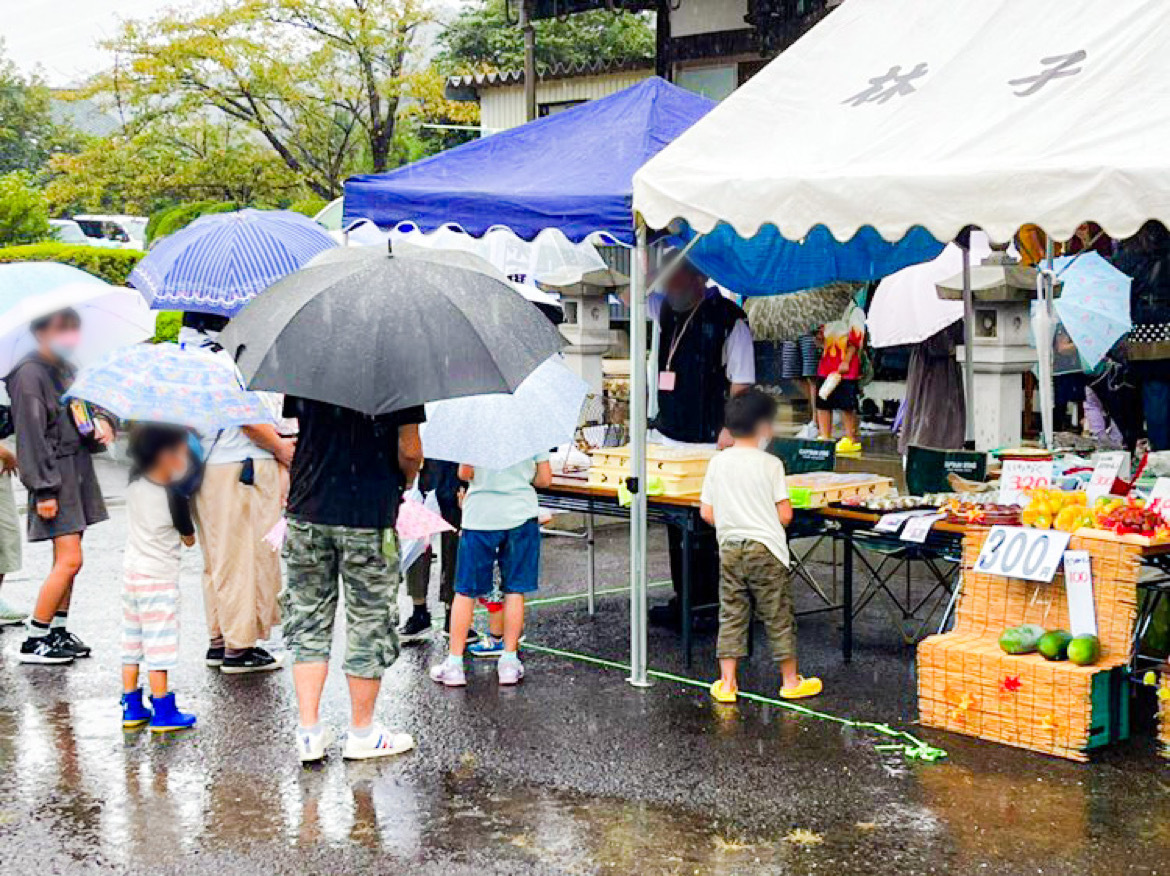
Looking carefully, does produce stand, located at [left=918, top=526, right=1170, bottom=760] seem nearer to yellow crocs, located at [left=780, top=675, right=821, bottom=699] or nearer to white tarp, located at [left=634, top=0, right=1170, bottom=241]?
yellow crocs, located at [left=780, top=675, right=821, bottom=699]

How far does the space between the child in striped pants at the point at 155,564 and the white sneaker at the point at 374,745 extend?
3.16 feet

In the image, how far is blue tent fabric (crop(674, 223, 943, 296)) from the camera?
30.8 feet

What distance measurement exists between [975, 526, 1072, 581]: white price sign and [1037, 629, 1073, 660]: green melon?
0.83 feet

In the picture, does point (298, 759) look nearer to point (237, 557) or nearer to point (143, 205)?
point (237, 557)

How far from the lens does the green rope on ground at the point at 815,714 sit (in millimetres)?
6422

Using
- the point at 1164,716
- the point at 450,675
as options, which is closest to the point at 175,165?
the point at 450,675

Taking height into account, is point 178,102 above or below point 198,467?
above

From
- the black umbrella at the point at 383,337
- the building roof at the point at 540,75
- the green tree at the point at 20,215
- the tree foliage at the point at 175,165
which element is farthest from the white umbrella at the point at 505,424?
the green tree at the point at 20,215

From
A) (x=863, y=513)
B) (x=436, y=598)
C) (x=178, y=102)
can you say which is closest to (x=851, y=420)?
(x=436, y=598)

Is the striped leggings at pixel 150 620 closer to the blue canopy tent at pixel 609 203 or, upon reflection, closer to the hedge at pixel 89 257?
the blue canopy tent at pixel 609 203

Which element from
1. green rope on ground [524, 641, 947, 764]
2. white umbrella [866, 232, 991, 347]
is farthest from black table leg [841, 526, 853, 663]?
white umbrella [866, 232, 991, 347]

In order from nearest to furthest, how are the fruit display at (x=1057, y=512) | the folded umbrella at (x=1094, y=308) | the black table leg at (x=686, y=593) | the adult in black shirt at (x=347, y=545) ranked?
1. the adult in black shirt at (x=347, y=545)
2. the fruit display at (x=1057, y=512)
3. the black table leg at (x=686, y=593)
4. the folded umbrella at (x=1094, y=308)

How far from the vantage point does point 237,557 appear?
7.68 m

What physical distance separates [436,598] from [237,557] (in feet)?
7.60
